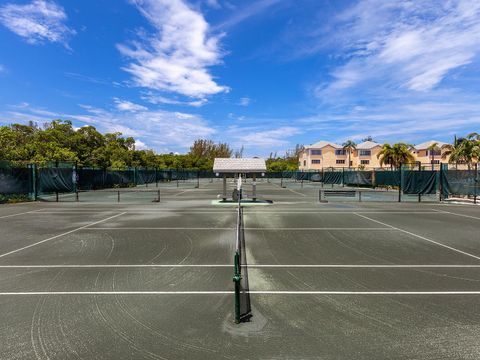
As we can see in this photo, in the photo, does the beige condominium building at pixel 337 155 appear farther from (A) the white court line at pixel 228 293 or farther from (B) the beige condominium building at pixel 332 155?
(A) the white court line at pixel 228 293

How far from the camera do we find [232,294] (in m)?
6.14

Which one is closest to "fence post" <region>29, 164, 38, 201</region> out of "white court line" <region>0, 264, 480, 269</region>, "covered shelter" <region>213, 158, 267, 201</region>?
"covered shelter" <region>213, 158, 267, 201</region>

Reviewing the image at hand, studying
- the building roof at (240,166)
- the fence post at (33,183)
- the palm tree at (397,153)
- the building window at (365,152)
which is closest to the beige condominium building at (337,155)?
the building window at (365,152)

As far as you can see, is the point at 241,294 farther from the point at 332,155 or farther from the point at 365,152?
the point at 365,152

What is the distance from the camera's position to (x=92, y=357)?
409 cm

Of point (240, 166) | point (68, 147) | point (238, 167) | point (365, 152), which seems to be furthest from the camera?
point (365, 152)

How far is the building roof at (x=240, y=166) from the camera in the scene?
2444cm

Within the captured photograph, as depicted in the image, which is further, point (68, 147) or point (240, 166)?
point (68, 147)

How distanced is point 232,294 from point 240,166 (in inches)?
743

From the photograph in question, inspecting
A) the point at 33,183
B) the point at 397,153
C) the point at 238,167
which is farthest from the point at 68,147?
the point at 397,153

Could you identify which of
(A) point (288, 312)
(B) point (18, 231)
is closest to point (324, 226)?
(A) point (288, 312)

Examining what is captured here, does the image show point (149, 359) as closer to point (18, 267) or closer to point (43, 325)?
point (43, 325)

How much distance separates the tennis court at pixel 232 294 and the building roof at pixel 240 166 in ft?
40.5

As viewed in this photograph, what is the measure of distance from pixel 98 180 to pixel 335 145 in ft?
276
